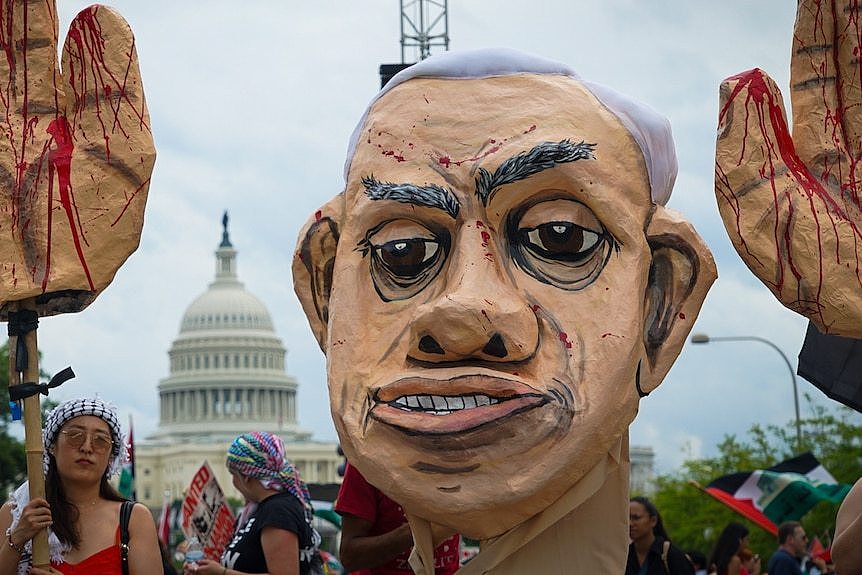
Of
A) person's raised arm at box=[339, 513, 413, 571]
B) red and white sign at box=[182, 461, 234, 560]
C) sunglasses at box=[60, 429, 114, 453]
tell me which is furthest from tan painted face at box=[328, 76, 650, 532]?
red and white sign at box=[182, 461, 234, 560]

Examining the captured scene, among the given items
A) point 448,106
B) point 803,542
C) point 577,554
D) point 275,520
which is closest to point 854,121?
point 448,106

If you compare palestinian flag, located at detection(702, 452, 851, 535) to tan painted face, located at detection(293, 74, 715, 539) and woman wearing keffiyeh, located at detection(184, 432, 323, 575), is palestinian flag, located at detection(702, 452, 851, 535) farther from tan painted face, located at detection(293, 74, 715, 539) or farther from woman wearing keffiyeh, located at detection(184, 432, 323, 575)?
tan painted face, located at detection(293, 74, 715, 539)

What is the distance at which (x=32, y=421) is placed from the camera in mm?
4504

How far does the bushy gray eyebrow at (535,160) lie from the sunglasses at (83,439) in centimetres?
176

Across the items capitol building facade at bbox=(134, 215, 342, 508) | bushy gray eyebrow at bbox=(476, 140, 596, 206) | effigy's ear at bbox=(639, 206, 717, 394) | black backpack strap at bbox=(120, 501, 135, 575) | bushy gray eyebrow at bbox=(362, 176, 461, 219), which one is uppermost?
capitol building facade at bbox=(134, 215, 342, 508)

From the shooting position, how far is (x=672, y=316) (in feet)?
13.7

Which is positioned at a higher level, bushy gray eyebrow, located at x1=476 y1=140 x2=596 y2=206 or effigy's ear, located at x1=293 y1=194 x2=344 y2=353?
bushy gray eyebrow, located at x1=476 y1=140 x2=596 y2=206

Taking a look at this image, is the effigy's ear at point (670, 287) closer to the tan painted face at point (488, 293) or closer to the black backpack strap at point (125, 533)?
the tan painted face at point (488, 293)

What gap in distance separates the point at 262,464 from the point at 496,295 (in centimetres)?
218

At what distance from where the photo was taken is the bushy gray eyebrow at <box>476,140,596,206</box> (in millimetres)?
4035

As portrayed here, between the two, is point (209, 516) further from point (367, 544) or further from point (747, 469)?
point (747, 469)

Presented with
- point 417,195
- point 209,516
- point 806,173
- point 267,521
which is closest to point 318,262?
point 417,195

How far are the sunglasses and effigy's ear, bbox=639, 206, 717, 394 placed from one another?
190cm

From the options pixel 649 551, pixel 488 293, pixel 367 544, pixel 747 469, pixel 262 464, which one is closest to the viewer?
pixel 488 293
